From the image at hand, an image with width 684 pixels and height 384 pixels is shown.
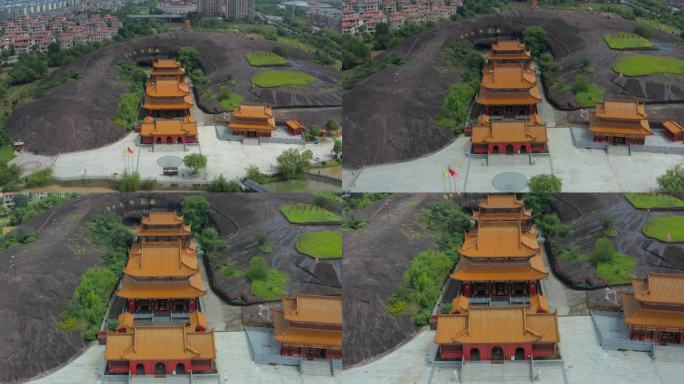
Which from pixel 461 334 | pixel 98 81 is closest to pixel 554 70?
pixel 461 334

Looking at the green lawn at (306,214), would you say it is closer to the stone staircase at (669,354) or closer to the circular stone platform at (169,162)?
the circular stone platform at (169,162)

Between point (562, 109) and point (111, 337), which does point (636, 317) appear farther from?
point (111, 337)

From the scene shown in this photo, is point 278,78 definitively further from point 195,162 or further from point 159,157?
point 159,157

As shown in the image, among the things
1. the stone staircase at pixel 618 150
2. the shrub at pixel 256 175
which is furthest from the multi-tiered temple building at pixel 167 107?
the stone staircase at pixel 618 150

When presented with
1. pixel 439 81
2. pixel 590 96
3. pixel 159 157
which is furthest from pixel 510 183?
pixel 159 157

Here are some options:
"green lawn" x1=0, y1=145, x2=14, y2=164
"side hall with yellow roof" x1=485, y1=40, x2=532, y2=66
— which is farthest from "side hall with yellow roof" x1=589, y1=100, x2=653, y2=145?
"green lawn" x1=0, y1=145, x2=14, y2=164

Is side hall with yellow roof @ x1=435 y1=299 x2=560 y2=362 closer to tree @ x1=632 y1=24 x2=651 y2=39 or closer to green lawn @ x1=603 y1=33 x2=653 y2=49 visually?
green lawn @ x1=603 y1=33 x2=653 y2=49
